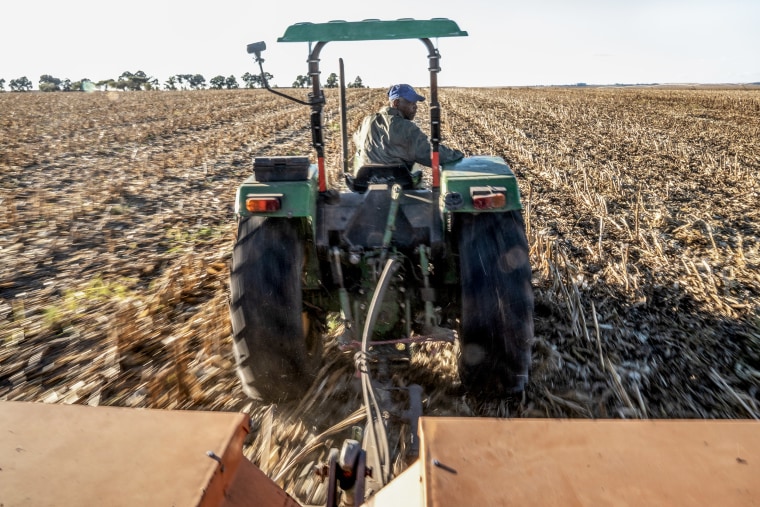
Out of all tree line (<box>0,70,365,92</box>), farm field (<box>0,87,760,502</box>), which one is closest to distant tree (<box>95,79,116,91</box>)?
tree line (<box>0,70,365,92</box>)

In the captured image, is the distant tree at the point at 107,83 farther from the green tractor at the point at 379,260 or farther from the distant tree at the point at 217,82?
the green tractor at the point at 379,260

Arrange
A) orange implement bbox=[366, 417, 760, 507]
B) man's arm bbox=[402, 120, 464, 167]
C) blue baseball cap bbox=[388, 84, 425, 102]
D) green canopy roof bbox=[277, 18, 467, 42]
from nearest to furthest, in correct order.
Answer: orange implement bbox=[366, 417, 760, 507], green canopy roof bbox=[277, 18, 467, 42], man's arm bbox=[402, 120, 464, 167], blue baseball cap bbox=[388, 84, 425, 102]

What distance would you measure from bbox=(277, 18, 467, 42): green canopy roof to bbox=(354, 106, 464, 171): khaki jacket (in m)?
0.77

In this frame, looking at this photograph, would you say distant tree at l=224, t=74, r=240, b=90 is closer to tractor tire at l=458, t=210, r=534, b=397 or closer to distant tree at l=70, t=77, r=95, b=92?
distant tree at l=70, t=77, r=95, b=92

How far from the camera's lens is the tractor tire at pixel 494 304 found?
2.46m

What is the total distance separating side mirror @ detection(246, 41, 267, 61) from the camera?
2.62 metres

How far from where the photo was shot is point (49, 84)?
75.5 m

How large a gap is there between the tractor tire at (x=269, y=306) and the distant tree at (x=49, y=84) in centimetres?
8272

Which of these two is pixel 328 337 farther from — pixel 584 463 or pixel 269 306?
pixel 584 463

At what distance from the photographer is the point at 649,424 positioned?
106cm

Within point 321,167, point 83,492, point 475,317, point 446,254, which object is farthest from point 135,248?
point 83,492

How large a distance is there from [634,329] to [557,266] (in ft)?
3.03

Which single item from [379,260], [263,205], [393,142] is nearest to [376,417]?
[379,260]

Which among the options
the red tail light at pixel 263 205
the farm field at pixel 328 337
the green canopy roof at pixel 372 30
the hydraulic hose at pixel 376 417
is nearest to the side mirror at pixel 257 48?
the green canopy roof at pixel 372 30
